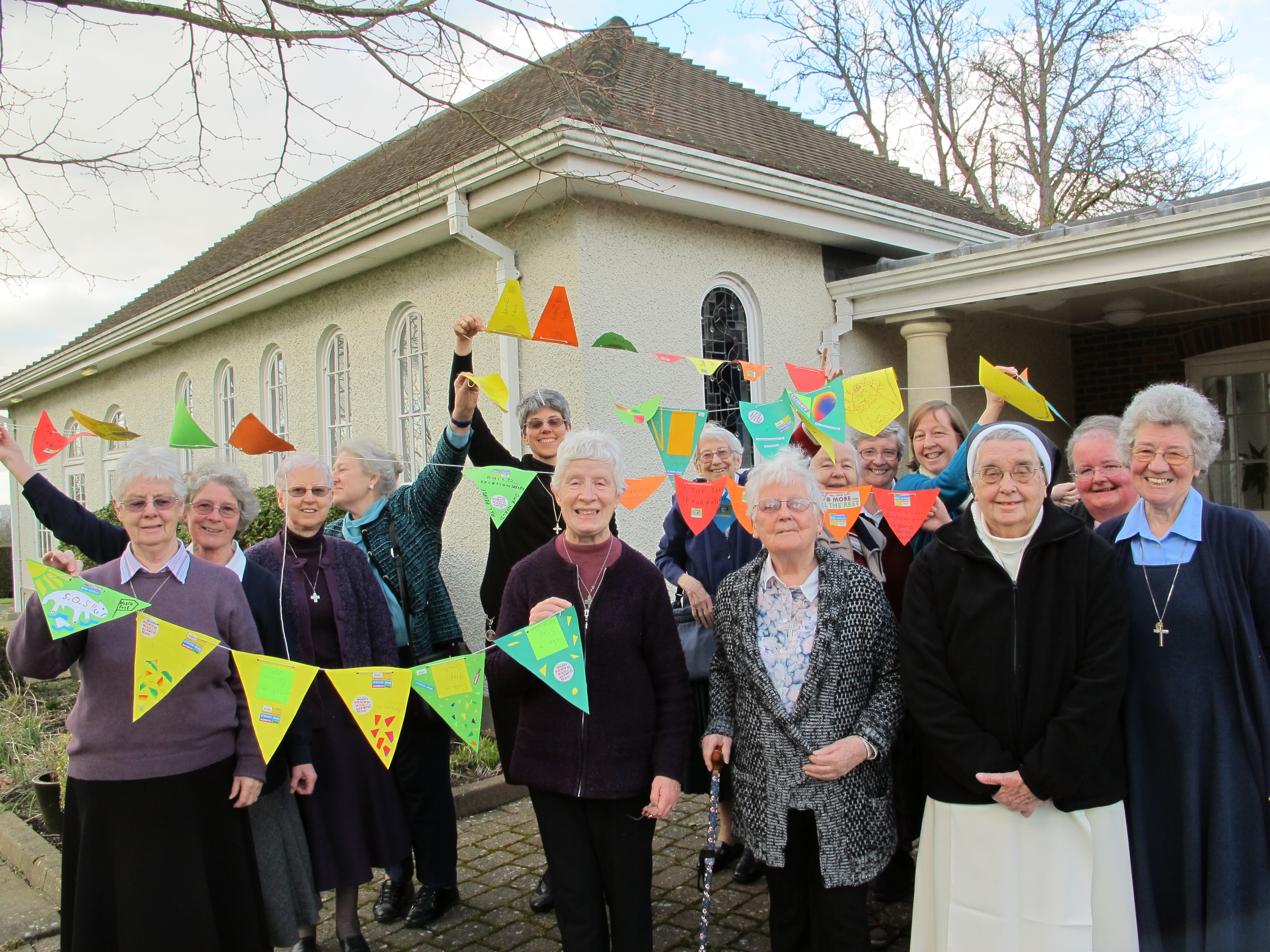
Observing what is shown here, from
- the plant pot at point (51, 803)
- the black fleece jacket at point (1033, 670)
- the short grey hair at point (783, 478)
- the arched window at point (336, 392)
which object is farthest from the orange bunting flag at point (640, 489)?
the arched window at point (336, 392)

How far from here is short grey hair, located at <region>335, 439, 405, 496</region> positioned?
370 cm

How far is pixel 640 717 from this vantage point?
278 cm

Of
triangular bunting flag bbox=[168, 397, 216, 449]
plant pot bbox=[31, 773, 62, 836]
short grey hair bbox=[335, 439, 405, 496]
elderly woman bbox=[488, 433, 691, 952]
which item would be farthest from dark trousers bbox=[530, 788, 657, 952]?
plant pot bbox=[31, 773, 62, 836]

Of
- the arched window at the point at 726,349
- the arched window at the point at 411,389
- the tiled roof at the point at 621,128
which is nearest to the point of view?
the tiled roof at the point at 621,128


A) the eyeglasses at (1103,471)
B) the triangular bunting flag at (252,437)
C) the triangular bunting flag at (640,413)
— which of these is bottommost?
the eyeglasses at (1103,471)

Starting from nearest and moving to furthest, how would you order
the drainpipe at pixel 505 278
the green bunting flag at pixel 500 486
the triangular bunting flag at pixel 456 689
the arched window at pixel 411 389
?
the triangular bunting flag at pixel 456 689 < the green bunting flag at pixel 500 486 < the drainpipe at pixel 505 278 < the arched window at pixel 411 389

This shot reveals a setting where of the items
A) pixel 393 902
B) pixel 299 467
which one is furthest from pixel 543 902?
pixel 299 467

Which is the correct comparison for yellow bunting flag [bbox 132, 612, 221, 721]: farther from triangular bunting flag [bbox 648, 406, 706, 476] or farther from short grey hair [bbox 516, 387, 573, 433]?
triangular bunting flag [bbox 648, 406, 706, 476]

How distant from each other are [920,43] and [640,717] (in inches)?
766

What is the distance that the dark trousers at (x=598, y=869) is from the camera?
2.71 metres

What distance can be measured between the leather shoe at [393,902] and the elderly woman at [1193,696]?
2802mm

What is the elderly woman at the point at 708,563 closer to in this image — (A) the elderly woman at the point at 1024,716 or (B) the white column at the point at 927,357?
(A) the elderly woman at the point at 1024,716

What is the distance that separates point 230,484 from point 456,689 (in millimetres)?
1172

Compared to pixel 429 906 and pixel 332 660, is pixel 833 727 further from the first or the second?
pixel 429 906
